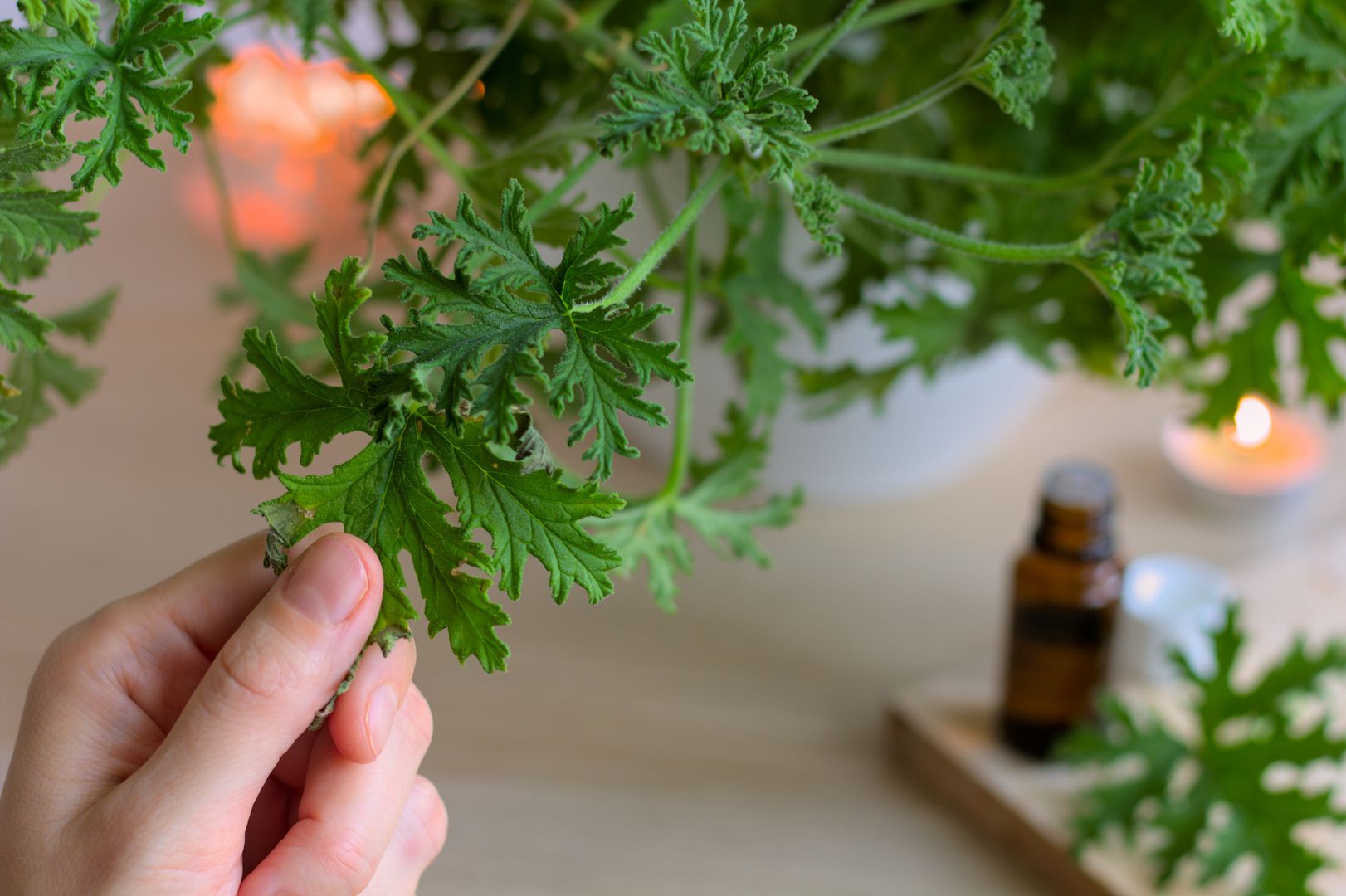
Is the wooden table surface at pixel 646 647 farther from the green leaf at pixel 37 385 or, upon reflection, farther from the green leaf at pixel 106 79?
the green leaf at pixel 106 79

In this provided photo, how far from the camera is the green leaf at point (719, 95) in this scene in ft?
1.00

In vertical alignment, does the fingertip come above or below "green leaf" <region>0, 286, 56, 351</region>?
below

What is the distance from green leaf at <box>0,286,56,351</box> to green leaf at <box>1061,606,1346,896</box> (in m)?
0.54

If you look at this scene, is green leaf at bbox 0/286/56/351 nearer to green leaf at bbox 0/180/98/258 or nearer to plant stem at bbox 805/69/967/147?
green leaf at bbox 0/180/98/258

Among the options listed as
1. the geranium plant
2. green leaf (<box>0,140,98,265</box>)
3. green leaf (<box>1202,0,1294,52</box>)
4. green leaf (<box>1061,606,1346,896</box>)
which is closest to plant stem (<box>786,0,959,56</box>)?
the geranium plant

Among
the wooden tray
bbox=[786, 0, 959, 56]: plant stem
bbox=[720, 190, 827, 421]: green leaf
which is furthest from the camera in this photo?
the wooden tray

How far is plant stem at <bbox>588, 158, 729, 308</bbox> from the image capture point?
322mm

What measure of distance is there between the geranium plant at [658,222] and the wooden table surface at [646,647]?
0.09m

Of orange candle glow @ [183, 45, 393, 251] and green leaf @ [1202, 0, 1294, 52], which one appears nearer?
green leaf @ [1202, 0, 1294, 52]

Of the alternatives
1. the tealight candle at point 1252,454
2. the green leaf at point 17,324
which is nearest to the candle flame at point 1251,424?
the tealight candle at point 1252,454

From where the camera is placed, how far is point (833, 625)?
0.81 metres

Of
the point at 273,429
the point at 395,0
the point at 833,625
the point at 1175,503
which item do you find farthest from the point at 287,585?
the point at 1175,503

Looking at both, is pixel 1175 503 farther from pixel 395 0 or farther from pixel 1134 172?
pixel 395 0

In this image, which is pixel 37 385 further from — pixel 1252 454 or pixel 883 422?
pixel 1252 454
